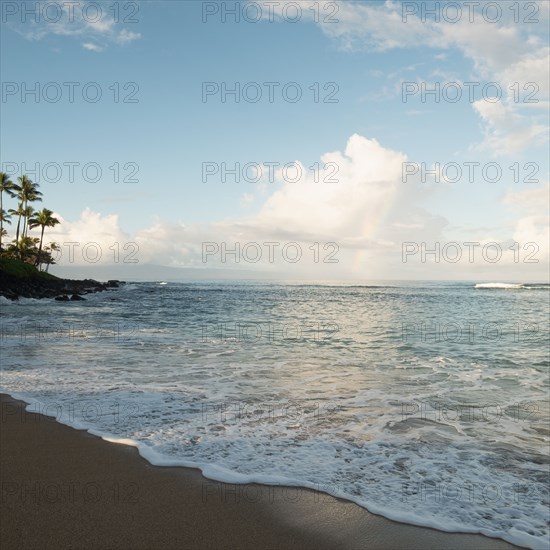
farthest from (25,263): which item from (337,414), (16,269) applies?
(337,414)

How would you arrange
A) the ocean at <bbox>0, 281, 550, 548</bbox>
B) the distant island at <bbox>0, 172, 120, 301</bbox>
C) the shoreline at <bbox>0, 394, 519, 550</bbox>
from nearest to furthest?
1. the shoreline at <bbox>0, 394, 519, 550</bbox>
2. the ocean at <bbox>0, 281, 550, 548</bbox>
3. the distant island at <bbox>0, 172, 120, 301</bbox>

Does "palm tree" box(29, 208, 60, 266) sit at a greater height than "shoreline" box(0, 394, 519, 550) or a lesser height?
greater

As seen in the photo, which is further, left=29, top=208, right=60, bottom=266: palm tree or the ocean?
left=29, top=208, right=60, bottom=266: palm tree

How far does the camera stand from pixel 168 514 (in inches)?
158

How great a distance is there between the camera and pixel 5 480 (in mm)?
4523

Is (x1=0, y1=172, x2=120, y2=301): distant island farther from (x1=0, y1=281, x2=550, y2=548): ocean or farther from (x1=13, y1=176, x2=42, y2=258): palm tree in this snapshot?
(x1=0, y1=281, x2=550, y2=548): ocean

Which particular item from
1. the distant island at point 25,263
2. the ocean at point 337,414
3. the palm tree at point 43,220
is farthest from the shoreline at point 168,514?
the palm tree at point 43,220

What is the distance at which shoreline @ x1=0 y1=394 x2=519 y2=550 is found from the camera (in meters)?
3.64

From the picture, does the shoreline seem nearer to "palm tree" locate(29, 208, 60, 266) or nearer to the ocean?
the ocean

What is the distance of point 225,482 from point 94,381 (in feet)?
20.5

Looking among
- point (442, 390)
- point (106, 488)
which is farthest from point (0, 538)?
point (442, 390)

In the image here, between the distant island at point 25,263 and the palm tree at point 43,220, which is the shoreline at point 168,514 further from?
the palm tree at point 43,220

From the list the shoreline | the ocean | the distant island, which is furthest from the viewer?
the distant island

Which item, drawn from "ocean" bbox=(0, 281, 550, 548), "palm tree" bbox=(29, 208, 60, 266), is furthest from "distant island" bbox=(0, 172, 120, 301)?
"ocean" bbox=(0, 281, 550, 548)
